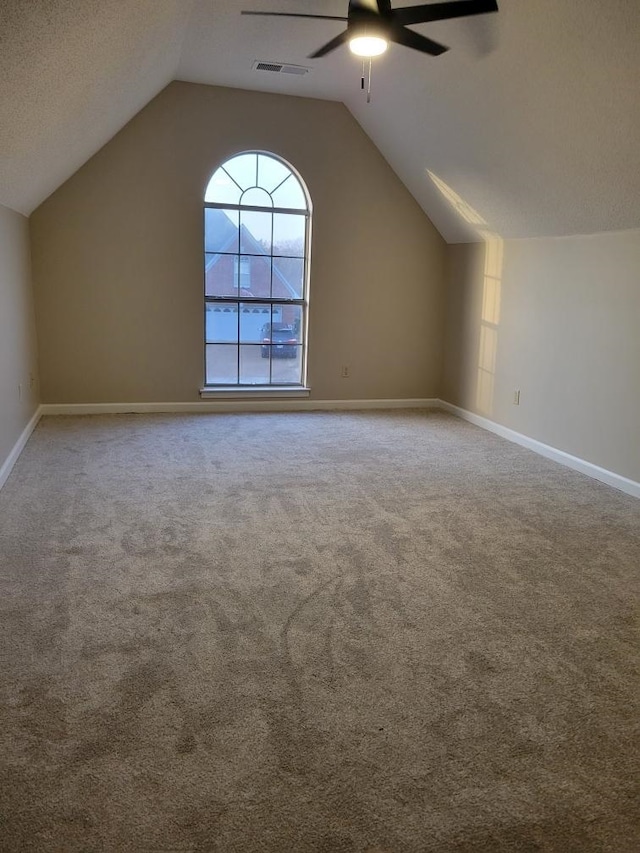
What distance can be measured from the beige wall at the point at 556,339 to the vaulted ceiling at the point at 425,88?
23cm

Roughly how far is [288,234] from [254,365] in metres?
1.28

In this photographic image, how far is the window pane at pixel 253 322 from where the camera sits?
6031mm

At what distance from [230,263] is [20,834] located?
5.10m

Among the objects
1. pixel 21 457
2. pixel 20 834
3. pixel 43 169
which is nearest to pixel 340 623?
pixel 20 834

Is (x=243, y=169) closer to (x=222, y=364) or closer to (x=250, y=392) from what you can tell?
(x=222, y=364)

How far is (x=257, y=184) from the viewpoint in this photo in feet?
19.1

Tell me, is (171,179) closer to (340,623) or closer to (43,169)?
(43,169)

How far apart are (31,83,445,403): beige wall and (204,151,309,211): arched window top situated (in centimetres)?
14

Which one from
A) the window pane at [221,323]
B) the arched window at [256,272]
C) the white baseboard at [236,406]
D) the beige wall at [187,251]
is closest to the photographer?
the beige wall at [187,251]

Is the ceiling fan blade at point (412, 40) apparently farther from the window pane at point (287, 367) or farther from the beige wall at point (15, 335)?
the window pane at point (287, 367)

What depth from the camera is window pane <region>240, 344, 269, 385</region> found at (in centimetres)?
613

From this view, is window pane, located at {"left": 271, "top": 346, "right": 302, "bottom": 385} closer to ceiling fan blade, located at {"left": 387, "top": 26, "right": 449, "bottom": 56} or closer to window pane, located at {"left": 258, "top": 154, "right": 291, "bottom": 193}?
window pane, located at {"left": 258, "top": 154, "right": 291, "bottom": 193}

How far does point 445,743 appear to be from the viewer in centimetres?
180

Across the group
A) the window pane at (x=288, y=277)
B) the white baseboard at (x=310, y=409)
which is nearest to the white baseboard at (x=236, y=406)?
the white baseboard at (x=310, y=409)
